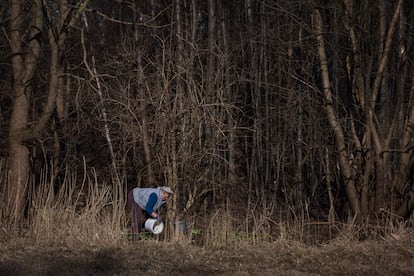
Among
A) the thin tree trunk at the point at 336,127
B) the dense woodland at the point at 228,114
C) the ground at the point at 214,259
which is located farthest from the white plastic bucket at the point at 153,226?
the thin tree trunk at the point at 336,127

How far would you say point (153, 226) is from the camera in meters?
9.04

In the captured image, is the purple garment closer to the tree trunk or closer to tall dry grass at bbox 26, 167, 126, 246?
tall dry grass at bbox 26, 167, 126, 246

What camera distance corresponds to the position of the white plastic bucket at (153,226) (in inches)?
356

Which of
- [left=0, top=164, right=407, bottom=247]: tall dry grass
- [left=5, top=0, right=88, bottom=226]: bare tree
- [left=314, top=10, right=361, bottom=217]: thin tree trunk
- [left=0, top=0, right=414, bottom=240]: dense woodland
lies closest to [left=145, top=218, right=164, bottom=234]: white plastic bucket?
[left=0, top=164, right=407, bottom=247]: tall dry grass

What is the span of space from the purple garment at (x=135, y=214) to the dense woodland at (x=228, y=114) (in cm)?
23

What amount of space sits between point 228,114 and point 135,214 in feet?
8.29

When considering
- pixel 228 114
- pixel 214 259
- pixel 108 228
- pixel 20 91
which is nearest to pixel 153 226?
pixel 108 228

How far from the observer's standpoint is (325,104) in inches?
429

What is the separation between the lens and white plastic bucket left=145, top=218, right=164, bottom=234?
9031 millimetres

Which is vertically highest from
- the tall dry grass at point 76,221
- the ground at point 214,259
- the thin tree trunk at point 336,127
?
the thin tree trunk at point 336,127

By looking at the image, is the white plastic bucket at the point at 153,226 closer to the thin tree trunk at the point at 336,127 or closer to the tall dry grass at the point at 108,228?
the tall dry grass at the point at 108,228

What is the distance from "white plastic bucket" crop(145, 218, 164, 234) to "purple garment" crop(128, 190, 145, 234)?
1.00ft

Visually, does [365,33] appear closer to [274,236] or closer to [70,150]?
[274,236]

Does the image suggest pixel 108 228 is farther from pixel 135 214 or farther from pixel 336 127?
pixel 336 127
